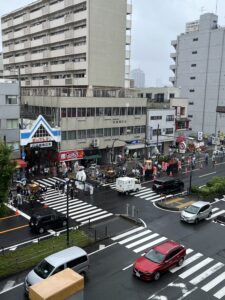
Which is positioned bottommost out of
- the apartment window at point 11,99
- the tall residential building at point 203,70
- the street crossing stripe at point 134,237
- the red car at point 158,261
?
the street crossing stripe at point 134,237

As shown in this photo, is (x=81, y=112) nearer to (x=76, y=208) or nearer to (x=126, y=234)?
(x=76, y=208)

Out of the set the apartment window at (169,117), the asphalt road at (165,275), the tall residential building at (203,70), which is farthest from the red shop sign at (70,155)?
the tall residential building at (203,70)

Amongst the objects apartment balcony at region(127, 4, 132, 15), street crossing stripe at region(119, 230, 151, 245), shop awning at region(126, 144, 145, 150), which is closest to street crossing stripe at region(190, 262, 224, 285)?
street crossing stripe at region(119, 230, 151, 245)

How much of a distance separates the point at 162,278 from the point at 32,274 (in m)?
8.11

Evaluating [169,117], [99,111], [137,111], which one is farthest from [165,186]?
[169,117]

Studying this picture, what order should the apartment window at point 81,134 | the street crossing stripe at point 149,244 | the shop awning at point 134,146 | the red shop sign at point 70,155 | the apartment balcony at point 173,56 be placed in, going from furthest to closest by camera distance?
the apartment balcony at point 173,56
the shop awning at point 134,146
the apartment window at point 81,134
the red shop sign at point 70,155
the street crossing stripe at point 149,244

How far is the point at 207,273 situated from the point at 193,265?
3.94 feet

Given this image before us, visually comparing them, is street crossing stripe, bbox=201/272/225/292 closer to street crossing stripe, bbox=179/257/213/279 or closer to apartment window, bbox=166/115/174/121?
street crossing stripe, bbox=179/257/213/279

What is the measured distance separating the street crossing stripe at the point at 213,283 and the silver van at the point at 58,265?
7.47m

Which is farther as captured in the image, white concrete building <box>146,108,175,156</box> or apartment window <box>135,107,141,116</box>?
white concrete building <box>146,108,175,156</box>

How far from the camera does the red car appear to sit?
1948 centimetres

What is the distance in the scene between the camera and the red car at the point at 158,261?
63.9 ft

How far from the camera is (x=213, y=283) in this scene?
64.8ft

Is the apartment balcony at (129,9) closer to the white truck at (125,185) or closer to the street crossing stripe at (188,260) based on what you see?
the white truck at (125,185)
